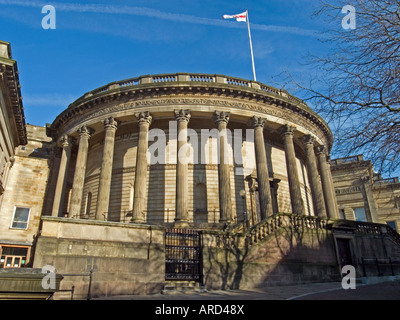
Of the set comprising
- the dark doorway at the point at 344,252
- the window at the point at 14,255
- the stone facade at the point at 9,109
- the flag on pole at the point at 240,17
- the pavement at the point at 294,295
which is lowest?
the pavement at the point at 294,295

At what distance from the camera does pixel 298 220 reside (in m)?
15.5

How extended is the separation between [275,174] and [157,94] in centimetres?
1255

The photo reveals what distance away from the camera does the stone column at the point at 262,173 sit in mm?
21406

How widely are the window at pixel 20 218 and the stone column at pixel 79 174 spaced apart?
25.0 feet

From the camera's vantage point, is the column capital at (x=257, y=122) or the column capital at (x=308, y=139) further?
the column capital at (x=308, y=139)

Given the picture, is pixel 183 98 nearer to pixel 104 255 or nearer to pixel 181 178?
pixel 181 178

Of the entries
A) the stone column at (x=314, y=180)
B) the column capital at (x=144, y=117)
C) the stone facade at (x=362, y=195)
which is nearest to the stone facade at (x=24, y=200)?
the column capital at (x=144, y=117)

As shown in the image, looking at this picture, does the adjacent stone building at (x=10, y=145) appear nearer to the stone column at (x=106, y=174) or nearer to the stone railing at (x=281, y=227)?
the stone column at (x=106, y=174)

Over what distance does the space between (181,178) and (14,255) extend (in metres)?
16.2

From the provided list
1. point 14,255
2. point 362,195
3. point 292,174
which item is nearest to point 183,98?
point 292,174

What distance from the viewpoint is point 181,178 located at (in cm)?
2128
